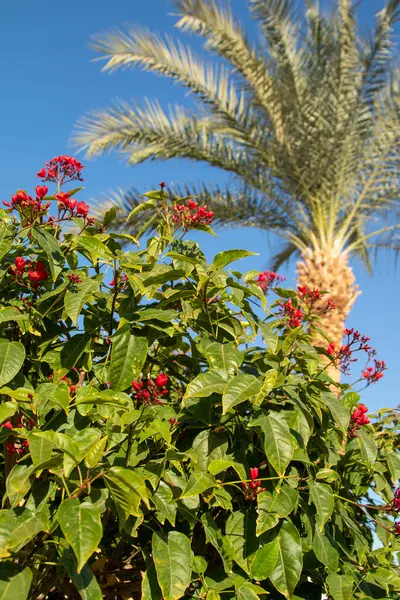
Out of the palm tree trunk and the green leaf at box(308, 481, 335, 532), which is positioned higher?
the palm tree trunk

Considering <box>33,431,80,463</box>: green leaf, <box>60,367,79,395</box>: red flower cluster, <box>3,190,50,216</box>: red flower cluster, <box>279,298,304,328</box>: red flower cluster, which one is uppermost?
<box>279,298,304,328</box>: red flower cluster

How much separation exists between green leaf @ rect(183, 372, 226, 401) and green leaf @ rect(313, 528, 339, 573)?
59 cm

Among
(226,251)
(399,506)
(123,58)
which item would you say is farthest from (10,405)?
(123,58)

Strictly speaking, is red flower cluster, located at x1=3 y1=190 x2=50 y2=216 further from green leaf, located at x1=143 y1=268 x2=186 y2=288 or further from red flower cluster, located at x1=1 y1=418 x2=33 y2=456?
red flower cluster, located at x1=1 y1=418 x2=33 y2=456

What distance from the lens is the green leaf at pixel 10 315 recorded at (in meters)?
1.82

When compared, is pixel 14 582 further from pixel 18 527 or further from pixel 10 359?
pixel 10 359

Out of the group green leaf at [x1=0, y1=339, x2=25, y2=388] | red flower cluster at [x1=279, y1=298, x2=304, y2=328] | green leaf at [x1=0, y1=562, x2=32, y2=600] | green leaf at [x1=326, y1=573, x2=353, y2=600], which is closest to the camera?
green leaf at [x1=0, y1=562, x2=32, y2=600]

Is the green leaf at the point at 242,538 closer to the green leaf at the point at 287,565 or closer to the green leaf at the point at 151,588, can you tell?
the green leaf at the point at 287,565

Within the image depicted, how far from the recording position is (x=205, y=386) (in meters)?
1.75

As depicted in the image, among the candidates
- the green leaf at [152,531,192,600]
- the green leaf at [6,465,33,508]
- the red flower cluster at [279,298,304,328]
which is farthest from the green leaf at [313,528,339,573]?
the green leaf at [6,465,33,508]

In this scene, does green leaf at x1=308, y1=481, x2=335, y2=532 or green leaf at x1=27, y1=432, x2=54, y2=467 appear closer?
green leaf at x1=27, y1=432, x2=54, y2=467

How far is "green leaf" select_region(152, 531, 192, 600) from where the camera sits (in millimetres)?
1580

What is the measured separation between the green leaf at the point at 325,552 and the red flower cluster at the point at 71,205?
51.6 inches

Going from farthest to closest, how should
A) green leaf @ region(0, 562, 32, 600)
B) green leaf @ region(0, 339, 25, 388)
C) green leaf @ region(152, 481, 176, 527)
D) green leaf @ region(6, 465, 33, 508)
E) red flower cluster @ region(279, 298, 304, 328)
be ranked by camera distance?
1. red flower cluster @ region(279, 298, 304, 328)
2. green leaf @ region(0, 339, 25, 388)
3. green leaf @ region(152, 481, 176, 527)
4. green leaf @ region(6, 465, 33, 508)
5. green leaf @ region(0, 562, 32, 600)
